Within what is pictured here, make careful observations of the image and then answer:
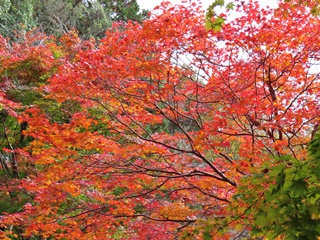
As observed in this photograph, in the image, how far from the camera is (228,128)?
5.48m

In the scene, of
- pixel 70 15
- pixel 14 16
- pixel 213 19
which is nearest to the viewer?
pixel 213 19

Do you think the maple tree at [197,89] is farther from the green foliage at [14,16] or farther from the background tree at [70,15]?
the background tree at [70,15]

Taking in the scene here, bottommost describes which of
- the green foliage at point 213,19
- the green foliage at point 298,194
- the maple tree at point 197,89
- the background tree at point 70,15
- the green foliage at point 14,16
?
the green foliage at point 298,194

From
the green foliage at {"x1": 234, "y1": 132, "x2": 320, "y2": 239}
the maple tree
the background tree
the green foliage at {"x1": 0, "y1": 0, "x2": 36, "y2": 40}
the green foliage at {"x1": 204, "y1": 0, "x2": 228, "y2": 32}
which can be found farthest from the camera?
the background tree

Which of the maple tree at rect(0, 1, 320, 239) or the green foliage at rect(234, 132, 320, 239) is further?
the maple tree at rect(0, 1, 320, 239)

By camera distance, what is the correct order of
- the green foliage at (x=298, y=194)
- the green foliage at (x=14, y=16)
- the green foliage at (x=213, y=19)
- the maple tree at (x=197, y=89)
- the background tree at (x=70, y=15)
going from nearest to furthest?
the green foliage at (x=298, y=194)
the green foliage at (x=213, y=19)
the maple tree at (x=197, y=89)
the green foliage at (x=14, y=16)
the background tree at (x=70, y=15)

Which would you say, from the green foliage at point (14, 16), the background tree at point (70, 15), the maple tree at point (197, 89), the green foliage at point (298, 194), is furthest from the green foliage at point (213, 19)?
the background tree at point (70, 15)

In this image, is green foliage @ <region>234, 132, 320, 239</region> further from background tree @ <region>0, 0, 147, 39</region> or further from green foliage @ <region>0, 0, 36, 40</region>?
background tree @ <region>0, 0, 147, 39</region>

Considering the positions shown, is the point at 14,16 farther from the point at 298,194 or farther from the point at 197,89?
the point at 298,194

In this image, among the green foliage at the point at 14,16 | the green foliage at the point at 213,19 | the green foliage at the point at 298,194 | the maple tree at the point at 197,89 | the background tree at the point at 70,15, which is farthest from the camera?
the background tree at the point at 70,15

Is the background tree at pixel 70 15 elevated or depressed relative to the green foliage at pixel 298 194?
elevated

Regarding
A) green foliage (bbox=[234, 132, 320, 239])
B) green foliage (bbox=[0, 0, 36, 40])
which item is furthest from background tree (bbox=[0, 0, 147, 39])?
green foliage (bbox=[234, 132, 320, 239])

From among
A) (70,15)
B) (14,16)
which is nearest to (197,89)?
(14,16)

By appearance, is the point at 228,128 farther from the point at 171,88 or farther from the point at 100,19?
the point at 100,19
